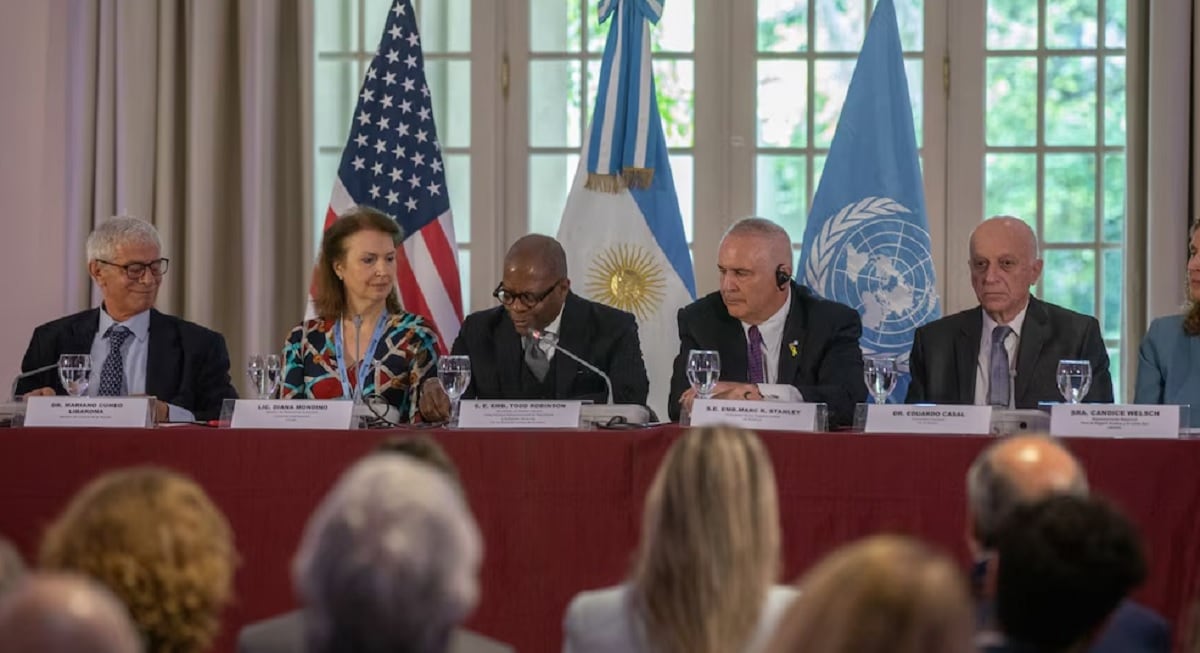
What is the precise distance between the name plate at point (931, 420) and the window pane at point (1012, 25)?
314 cm

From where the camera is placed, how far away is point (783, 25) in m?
6.75

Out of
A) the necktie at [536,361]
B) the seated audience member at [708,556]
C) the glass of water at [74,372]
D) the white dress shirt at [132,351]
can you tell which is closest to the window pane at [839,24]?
the necktie at [536,361]

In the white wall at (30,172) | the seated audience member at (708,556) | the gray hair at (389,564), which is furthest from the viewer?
the white wall at (30,172)

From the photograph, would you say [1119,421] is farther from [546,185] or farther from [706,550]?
Result: [546,185]

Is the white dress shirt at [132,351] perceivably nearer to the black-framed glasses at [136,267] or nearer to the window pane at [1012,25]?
the black-framed glasses at [136,267]

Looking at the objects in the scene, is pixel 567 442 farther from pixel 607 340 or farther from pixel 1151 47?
pixel 1151 47

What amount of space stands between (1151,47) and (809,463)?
334cm

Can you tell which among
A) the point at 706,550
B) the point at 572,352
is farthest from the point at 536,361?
the point at 706,550

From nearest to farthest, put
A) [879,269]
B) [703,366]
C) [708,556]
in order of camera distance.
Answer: [708,556] → [703,366] → [879,269]

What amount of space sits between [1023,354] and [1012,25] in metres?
2.36

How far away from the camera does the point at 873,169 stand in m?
6.30

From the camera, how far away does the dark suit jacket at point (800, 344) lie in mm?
4812

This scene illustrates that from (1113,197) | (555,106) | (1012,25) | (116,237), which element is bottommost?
(116,237)

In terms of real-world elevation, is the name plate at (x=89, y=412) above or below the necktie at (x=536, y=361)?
below
